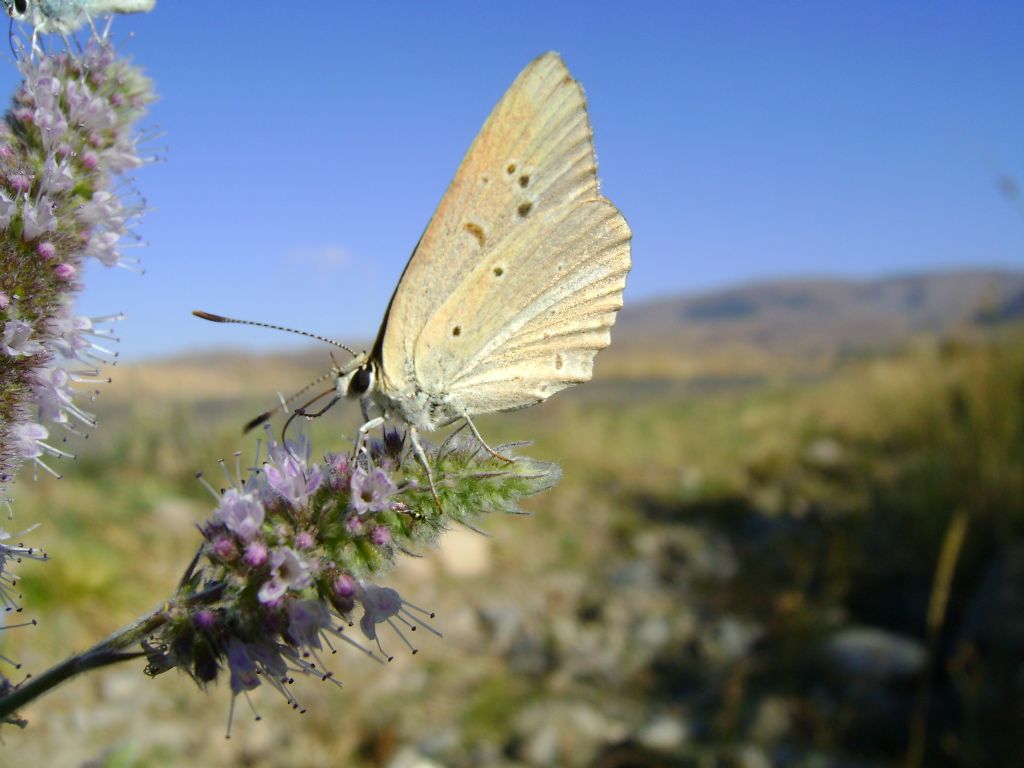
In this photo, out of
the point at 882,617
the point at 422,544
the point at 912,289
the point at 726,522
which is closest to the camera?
the point at 422,544

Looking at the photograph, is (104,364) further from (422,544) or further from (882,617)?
(882,617)

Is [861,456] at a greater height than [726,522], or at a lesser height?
greater

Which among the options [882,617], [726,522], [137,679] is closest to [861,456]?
[726,522]

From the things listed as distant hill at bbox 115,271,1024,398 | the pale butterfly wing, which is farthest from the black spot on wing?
distant hill at bbox 115,271,1024,398

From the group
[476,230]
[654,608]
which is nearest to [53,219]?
[476,230]

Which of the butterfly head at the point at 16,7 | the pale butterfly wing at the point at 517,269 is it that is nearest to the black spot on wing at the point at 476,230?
the pale butterfly wing at the point at 517,269

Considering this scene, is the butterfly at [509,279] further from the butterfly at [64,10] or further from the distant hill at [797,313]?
the distant hill at [797,313]
